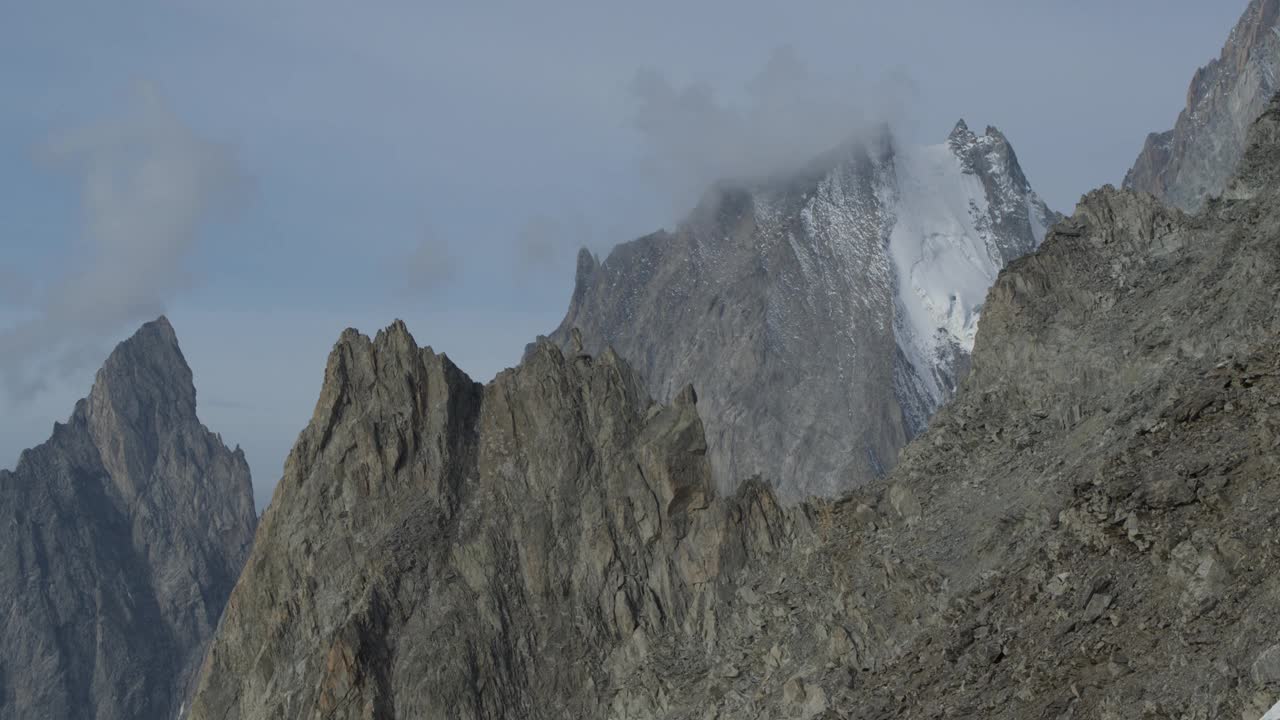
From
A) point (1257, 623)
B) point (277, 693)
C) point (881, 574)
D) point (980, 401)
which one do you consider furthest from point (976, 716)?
point (277, 693)

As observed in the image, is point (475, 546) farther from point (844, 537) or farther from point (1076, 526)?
point (1076, 526)

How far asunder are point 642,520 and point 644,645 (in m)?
7.84

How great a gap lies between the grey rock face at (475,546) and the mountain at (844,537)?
0.50 feet

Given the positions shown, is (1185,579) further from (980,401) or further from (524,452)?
(524,452)

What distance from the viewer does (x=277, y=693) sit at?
85188 millimetres

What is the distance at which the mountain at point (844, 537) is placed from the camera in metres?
48.1

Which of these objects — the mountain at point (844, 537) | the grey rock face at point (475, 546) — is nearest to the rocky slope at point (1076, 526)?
the mountain at point (844, 537)

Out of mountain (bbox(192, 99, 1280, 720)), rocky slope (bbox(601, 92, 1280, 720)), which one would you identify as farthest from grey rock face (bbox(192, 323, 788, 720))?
rocky slope (bbox(601, 92, 1280, 720))

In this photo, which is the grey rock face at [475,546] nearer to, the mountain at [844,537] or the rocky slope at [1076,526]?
the mountain at [844,537]

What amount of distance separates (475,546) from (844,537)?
→ 2197cm

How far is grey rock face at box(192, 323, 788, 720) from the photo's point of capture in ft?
273

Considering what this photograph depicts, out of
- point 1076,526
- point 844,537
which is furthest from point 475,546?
point 1076,526

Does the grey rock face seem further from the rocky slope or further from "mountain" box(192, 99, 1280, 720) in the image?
the rocky slope

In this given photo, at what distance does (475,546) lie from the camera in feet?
287
